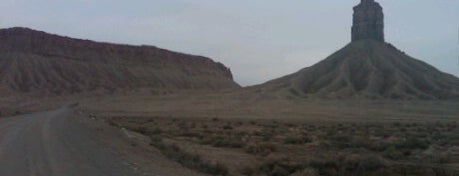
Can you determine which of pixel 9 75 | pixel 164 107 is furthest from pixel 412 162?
pixel 9 75

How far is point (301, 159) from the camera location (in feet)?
72.5

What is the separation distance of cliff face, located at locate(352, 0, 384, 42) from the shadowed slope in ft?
6.01

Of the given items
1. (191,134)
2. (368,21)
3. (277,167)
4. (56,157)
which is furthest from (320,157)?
(368,21)

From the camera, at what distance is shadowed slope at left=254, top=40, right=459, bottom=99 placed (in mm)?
98125

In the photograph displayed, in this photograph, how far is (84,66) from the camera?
138875 millimetres

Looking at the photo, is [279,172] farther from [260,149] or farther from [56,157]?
[260,149]

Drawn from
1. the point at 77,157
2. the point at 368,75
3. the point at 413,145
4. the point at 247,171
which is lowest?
the point at 247,171

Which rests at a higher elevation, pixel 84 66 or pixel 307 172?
pixel 84 66

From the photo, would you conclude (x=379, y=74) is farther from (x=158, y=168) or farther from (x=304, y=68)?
(x=158, y=168)

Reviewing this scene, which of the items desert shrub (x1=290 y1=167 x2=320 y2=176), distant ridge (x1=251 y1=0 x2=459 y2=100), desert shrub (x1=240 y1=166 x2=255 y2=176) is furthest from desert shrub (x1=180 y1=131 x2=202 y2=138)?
distant ridge (x1=251 y1=0 x2=459 y2=100)

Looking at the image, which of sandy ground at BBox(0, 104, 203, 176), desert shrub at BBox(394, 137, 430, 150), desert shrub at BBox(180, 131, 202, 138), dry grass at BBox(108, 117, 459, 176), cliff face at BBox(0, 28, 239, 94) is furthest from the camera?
cliff face at BBox(0, 28, 239, 94)

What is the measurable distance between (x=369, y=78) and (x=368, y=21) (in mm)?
21084

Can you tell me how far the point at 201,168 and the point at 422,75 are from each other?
93796mm

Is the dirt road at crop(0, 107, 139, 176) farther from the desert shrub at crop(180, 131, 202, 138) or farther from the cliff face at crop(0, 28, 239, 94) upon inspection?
the cliff face at crop(0, 28, 239, 94)
